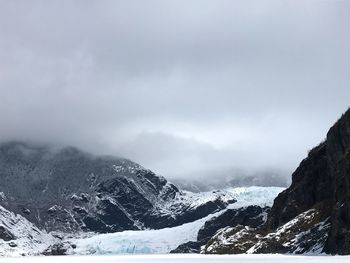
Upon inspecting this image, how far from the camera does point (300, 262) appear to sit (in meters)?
174

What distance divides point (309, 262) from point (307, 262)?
78 centimetres

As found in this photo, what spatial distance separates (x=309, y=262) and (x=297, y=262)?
3697mm

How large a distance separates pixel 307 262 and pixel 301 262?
2348 mm

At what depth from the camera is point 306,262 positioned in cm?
17250

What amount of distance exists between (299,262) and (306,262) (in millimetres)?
2312

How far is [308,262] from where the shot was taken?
172625 millimetres

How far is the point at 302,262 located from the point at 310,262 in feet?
11.2

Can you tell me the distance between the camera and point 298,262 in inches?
6845

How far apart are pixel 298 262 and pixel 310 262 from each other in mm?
3794

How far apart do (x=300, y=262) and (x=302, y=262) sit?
0.69m

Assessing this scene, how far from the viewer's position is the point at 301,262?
174500mm

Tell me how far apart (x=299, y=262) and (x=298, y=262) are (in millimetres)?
345

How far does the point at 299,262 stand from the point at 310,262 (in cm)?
363

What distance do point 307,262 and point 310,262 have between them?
1.21 metres
